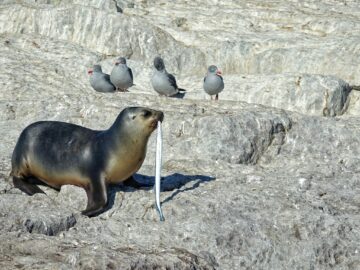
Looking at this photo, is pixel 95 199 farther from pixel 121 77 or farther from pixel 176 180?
pixel 121 77

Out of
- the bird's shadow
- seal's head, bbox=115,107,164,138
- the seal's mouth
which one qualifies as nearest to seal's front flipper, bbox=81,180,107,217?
seal's head, bbox=115,107,164,138

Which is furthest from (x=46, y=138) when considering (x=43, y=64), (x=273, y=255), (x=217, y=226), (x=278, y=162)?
(x=43, y=64)

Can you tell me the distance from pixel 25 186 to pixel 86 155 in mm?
726

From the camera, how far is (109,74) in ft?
57.9

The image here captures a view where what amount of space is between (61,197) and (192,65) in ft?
37.8

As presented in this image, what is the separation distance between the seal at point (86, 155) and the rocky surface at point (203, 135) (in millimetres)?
167

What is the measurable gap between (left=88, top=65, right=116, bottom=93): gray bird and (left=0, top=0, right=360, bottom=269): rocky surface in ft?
1.43

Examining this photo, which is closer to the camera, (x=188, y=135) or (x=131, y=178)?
(x=131, y=178)

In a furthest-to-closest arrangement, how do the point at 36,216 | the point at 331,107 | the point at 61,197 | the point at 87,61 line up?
the point at 87,61, the point at 331,107, the point at 61,197, the point at 36,216

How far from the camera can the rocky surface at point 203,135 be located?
306 inches

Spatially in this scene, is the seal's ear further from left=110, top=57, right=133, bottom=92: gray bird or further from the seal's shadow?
left=110, top=57, right=133, bottom=92: gray bird

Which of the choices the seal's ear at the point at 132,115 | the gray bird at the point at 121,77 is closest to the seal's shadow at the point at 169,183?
the seal's ear at the point at 132,115

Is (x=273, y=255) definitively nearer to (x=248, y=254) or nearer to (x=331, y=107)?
(x=248, y=254)

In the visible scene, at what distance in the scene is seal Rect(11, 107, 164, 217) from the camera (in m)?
8.32
